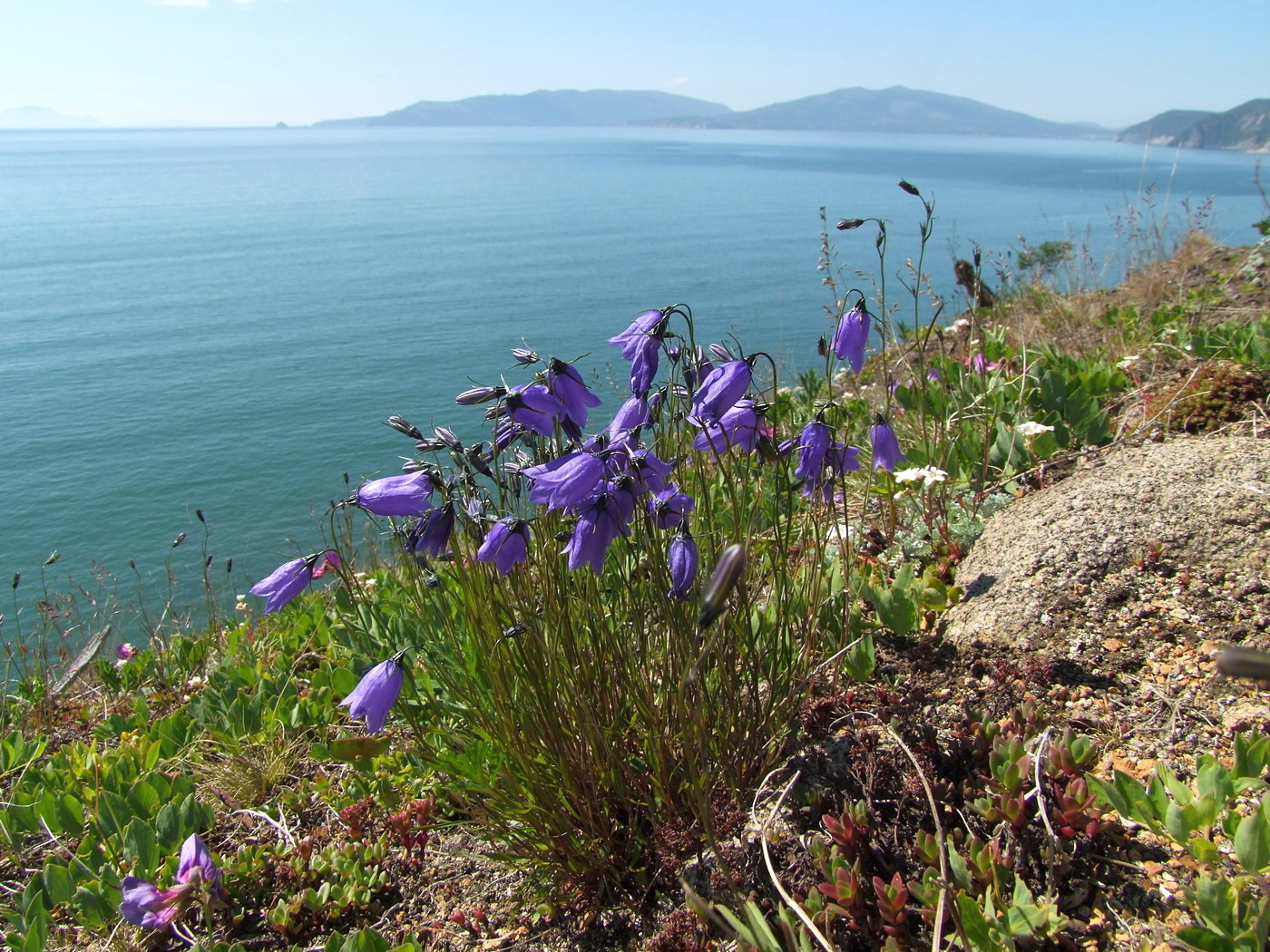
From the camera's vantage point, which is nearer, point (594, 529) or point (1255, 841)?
→ point (1255, 841)

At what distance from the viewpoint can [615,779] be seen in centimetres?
215

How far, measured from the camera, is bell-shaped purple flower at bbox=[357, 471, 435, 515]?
187cm

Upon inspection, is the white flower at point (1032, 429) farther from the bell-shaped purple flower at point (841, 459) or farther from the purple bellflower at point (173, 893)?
the purple bellflower at point (173, 893)

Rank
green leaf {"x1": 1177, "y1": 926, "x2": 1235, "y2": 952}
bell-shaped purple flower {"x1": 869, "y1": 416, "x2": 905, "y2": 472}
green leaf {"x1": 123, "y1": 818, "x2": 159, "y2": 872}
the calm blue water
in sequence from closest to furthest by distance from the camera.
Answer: green leaf {"x1": 1177, "y1": 926, "x2": 1235, "y2": 952}, green leaf {"x1": 123, "y1": 818, "x2": 159, "y2": 872}, bell-shaped purple flower {"x1": 869, "y1": 416, "x2": 905, "y2": 472}, the calm blue water

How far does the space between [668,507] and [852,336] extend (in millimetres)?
920

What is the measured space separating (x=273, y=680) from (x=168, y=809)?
1.05 m

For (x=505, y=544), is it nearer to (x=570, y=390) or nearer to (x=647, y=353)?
(x=570, y=390)

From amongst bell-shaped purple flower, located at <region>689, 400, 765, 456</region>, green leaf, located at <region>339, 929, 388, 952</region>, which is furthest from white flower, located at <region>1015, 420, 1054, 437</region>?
green leaf, located at <region>339, 929, 388, 952</region>

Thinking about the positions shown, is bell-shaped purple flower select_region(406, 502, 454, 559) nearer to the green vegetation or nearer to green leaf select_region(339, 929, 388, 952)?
the green vegetation

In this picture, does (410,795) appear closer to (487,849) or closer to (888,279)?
(487,849)

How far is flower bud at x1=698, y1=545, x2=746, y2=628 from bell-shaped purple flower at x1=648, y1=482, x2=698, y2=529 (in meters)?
0.74

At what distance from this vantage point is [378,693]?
78.2 inches

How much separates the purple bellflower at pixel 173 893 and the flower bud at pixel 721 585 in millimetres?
1630

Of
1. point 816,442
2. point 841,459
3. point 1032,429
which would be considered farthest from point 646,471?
point 1032,429
